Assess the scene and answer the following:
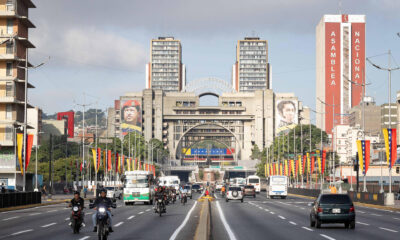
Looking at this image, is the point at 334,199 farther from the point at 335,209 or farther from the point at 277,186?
the point at 277,186

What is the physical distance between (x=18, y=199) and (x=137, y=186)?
32.4 ft

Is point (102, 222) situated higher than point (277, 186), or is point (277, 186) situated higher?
point (102, 222)

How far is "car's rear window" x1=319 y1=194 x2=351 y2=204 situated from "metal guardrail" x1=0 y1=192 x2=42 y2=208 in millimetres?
27598

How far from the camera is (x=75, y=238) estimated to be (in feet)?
76.2

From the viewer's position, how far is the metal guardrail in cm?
4947

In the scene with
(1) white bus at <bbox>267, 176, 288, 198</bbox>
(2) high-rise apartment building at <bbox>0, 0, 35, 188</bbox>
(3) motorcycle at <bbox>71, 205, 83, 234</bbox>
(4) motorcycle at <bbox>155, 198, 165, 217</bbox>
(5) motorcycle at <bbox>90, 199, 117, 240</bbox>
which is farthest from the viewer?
(2) high-rise apartment building at <bbox>0, 0, 35, 188</bbox>

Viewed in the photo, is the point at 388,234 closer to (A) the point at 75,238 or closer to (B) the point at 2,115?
(A) the point at 75,238

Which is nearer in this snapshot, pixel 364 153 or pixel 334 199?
pixel 334 199

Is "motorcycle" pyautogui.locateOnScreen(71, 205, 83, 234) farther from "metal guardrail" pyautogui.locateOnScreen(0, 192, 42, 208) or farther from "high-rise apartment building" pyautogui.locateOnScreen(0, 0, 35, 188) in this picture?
"high-rise apartment building" pyautogui.locateOnScreen(0, 0, 35, 188)

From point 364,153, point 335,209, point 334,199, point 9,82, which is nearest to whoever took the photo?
point 335,209

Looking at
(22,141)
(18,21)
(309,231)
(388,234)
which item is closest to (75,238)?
(309,231)

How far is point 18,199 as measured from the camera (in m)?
54.0

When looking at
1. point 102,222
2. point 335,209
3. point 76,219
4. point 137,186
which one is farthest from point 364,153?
point 102,222

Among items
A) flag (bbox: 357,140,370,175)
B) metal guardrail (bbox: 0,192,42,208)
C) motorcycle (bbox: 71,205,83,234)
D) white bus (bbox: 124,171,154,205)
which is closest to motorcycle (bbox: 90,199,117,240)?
motorcycle (bbox: 71,205,83,234)
